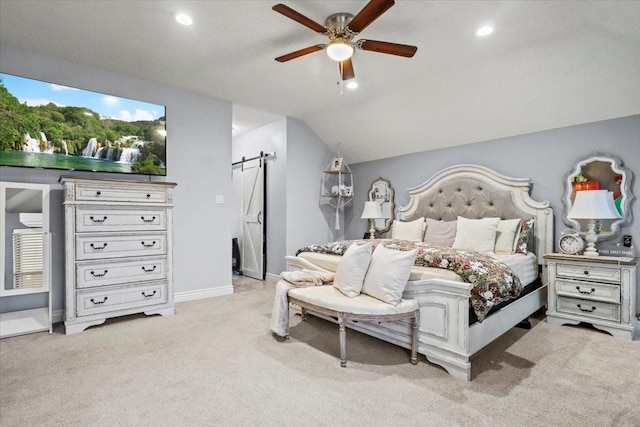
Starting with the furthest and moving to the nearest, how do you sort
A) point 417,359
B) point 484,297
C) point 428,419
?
point 417,359, point 484,297, point 428,419

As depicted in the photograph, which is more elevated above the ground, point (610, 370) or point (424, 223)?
point (424, 223)

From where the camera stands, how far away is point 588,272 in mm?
2801

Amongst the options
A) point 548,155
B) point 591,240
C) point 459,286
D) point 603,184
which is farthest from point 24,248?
point 603,184

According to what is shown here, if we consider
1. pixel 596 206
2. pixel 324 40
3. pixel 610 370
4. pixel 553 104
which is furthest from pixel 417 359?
pixel 553 104

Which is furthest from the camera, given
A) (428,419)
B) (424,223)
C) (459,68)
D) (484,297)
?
(424,223)

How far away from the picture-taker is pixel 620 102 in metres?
2.89

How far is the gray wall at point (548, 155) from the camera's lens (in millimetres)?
2936

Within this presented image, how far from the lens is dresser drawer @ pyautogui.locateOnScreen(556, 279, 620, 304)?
2676 mm

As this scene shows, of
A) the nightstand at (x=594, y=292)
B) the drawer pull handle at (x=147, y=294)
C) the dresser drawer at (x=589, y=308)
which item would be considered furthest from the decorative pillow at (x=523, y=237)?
the drawer pull handle at (x=147, y=294)

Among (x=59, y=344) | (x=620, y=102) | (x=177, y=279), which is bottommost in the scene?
(x=59, y=344)

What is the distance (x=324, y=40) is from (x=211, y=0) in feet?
3.12

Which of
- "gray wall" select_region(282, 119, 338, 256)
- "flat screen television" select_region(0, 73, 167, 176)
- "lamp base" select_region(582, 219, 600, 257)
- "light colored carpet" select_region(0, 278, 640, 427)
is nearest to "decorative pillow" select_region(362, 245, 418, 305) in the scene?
"light colored carpet" select_region(0, 278, 640, 427)

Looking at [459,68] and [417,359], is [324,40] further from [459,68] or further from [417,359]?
[417,359]

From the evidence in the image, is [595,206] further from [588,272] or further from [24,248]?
[24,248]
